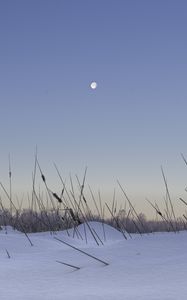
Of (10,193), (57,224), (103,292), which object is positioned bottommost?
(103,292)

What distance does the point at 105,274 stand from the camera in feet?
4.79

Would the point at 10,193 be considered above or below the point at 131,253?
above

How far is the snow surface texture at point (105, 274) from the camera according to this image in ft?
3.85

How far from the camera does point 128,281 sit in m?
1.34

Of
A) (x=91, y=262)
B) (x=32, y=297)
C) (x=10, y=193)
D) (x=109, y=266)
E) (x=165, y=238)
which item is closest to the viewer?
(x=32, y=297)

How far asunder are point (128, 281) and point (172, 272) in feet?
0.45

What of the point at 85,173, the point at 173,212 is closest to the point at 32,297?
the point at 85,173

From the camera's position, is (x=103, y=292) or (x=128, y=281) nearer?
(x=103, y=292)

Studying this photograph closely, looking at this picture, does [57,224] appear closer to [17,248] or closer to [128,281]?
[17,248]

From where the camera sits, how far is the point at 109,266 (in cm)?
157

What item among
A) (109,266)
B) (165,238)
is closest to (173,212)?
(165,238)

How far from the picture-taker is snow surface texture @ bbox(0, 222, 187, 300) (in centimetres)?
117

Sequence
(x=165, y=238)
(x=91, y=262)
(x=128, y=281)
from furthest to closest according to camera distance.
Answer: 1. (x=165, y=238)
2. (x=91, y=262)
3. (x=128, y=281)

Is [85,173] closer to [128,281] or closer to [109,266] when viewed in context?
[109,266]
